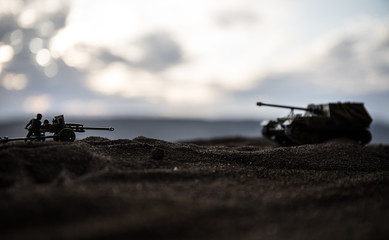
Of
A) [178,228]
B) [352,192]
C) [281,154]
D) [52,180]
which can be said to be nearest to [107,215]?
[178,228]

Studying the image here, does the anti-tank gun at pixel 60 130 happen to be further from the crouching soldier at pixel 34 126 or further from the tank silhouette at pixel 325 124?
the tank silhouette at pixel 325 124

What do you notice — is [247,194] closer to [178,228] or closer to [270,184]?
[270,184]

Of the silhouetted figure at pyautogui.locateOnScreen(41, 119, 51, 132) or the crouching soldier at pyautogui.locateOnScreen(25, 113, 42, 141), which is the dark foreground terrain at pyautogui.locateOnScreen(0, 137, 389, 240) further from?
the silhouetted figure at pyautogui.locateOnScreen(41, 119, 51, 132)

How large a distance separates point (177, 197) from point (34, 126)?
234 inches

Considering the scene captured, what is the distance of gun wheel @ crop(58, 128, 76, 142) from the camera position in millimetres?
8508

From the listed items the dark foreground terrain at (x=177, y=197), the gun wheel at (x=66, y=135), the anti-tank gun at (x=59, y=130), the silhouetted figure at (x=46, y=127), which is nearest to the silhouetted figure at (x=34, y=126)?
the anti-tank gun at (x=59, y=130)

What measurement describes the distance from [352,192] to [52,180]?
19.2 feet

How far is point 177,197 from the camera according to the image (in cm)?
452

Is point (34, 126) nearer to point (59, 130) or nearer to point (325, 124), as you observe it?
point (59, 130)

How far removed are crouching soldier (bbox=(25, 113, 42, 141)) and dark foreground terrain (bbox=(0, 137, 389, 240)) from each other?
67.7 inches

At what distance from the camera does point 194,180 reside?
227 inches

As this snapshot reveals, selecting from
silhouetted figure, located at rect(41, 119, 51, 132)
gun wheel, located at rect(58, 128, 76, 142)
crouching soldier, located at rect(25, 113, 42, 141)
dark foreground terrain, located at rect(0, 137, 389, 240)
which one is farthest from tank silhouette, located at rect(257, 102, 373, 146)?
crouching soldier, located at rect(25, 113, 42, 141)

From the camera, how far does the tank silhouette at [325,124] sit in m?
12.8

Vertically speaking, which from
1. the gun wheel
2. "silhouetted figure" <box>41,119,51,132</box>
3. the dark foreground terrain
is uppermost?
"silhouetted figure" <box>41,119,51,132</box>
